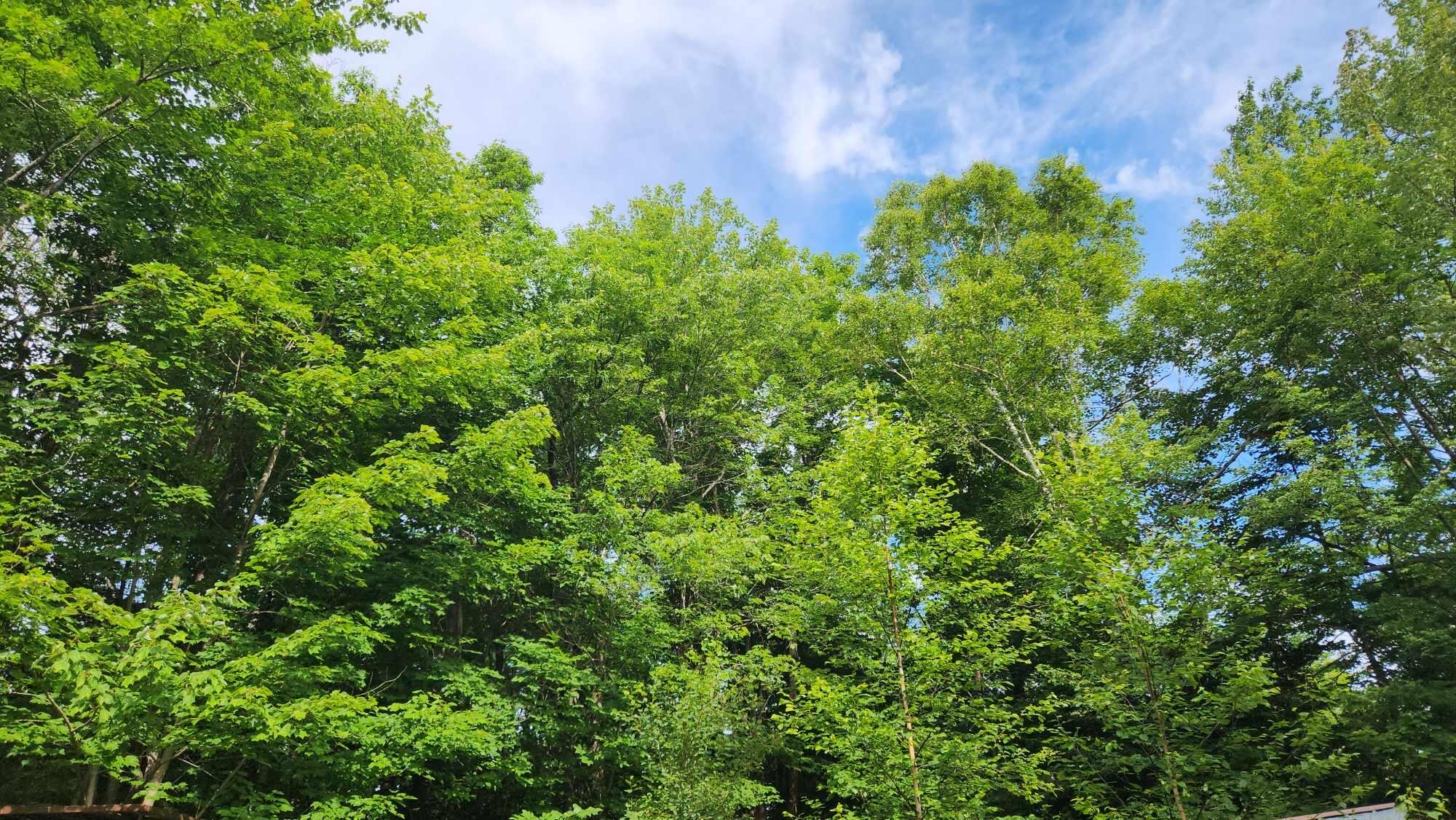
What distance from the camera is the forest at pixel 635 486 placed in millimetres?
7258

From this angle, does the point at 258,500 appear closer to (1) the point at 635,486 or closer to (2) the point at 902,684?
(1) the point at 635,486

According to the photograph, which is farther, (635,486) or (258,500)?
(635,486)

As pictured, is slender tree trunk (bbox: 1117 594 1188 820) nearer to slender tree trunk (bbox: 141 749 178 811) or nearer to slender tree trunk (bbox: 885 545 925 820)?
slender tree trunk (bbox: 885 545 925 820)

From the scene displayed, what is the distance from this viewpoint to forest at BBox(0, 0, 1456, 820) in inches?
286

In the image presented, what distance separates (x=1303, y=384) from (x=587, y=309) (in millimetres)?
15476

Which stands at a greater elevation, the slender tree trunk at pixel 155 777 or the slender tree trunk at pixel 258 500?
the slender tree trunk at pixel 258 500

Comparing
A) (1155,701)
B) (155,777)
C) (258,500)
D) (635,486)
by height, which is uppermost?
(635,486)

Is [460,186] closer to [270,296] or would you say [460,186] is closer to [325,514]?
[270,296]

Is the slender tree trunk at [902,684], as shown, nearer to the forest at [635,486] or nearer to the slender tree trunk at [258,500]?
the forest at [635,486]

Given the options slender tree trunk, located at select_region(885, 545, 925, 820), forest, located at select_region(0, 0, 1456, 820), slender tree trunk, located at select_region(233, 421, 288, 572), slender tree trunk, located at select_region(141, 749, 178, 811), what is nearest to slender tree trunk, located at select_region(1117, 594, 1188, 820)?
forest, located at select_region(0, 0, 1456, 820)

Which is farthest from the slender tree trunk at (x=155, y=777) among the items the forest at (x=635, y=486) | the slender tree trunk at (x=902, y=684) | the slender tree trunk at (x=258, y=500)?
the slender tree trunk at (x=902, y=684)

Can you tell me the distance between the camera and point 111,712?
5.66m

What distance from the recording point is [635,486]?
1277 cm

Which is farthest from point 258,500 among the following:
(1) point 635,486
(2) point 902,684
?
(2) point 902,684
